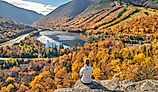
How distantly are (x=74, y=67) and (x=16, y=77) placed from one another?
88.9ft

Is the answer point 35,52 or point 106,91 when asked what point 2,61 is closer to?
point 35,52

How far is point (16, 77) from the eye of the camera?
422ft

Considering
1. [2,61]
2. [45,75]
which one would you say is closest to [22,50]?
[2,61]

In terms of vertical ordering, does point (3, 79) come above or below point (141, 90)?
below

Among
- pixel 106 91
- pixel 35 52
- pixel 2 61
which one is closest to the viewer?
pixel 106 91

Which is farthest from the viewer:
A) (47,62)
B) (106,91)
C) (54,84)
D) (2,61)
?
(2,61)

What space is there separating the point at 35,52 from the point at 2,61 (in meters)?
18.3

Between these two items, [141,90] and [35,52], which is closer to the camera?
[141,90]

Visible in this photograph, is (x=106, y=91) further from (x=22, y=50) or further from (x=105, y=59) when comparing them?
(x=22, y=50)

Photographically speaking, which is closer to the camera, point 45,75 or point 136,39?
point 45,75

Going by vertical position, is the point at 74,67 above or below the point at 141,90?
below

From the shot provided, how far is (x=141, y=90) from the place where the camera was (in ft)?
85.7

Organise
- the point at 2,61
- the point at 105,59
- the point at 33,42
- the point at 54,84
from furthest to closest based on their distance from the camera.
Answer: the point at 33,42 < the point at 2,61 < the point at 105,59 < the point at 54,84

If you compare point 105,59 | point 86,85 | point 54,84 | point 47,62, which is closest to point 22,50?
point 47,62
